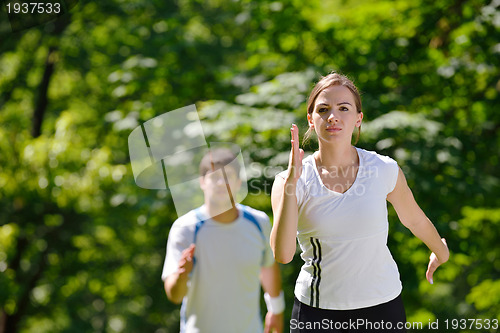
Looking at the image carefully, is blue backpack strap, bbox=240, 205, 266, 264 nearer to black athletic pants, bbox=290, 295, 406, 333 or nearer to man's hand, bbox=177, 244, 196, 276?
man's hand, bbox=177, 244, 196, 276

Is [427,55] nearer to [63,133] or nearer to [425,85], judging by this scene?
[425,85]

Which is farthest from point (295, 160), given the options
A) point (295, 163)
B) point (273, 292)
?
point (273, 292)

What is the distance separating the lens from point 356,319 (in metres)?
2.07

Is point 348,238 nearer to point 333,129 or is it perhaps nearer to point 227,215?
point 333,129

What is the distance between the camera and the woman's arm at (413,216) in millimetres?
2143

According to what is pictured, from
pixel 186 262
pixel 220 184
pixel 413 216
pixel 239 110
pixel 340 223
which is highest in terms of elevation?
pixel 340 223

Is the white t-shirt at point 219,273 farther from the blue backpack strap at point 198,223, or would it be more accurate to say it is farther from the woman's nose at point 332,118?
the woman's nose at point 332,118

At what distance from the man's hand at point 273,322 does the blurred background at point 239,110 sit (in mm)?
1463

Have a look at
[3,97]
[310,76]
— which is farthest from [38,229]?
[310,76]

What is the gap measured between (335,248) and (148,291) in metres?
12.8

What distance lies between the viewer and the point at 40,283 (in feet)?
39.9

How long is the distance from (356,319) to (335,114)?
0.70 metres

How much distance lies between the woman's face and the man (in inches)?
24.0

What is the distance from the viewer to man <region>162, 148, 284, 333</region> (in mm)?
2543
